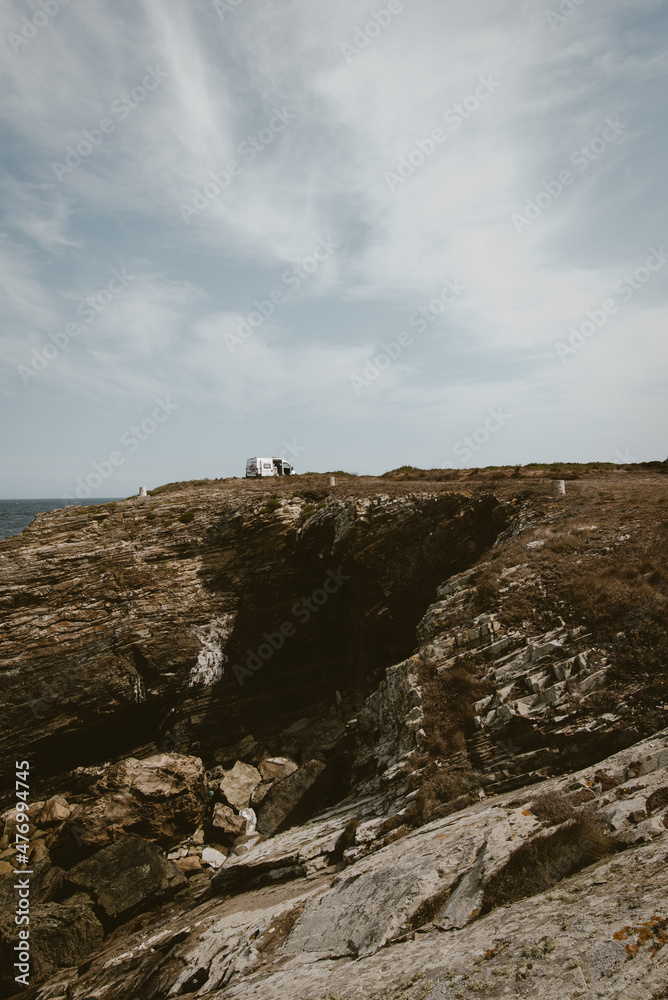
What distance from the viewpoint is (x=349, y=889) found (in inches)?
398

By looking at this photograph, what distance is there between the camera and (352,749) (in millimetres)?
18000

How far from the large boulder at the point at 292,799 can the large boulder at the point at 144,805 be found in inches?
122

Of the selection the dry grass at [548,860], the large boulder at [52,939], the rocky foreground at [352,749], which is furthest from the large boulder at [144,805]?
the dry grass at [548,860]

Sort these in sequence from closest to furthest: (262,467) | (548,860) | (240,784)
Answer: (548,860)
(240,784)
(262,467)

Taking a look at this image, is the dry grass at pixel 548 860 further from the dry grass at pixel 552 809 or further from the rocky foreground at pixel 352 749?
the dry grass at pixel 552 809

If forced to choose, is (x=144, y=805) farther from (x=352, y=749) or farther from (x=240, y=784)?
(x=352, y=749)

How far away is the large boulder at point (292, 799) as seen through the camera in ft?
64.0

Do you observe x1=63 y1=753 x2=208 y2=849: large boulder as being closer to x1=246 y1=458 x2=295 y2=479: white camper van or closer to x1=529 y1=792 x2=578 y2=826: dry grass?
x1=529 y1=792 x2=578 y2=826: dry grass

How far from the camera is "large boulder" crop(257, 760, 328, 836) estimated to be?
64.0ft

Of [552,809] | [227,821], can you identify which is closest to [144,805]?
[227,821]

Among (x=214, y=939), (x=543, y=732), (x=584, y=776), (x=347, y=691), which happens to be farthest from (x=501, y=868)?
(x=347, y=691)

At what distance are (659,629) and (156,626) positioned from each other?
2322cm

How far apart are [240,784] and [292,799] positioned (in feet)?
12.3

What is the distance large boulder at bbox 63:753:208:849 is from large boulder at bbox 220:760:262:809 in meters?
1.05
